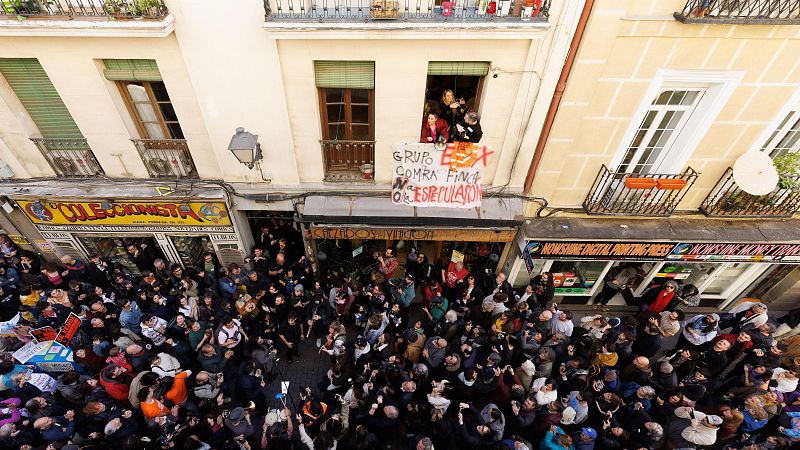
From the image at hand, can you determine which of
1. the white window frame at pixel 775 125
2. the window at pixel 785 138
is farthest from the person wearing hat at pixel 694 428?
the window at pixel 785 138

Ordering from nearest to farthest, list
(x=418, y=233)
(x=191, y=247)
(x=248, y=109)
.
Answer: (x=248, y=109) → (x=418, y=233) → (x=191, y=247)

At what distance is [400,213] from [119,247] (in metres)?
8.14

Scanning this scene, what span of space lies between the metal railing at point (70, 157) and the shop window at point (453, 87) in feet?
24.8

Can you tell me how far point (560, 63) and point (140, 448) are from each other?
987 cm

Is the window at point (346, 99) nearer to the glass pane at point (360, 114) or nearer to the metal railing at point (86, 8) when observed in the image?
the glass pane at point (360, 114)

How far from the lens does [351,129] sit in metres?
8.48

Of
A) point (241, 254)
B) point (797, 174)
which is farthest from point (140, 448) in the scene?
point (797, 174)

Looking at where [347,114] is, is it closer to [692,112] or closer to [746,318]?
[692,112]

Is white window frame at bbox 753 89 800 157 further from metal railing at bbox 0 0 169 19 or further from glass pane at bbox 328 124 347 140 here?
metal railing at bbox 0 0 169 19

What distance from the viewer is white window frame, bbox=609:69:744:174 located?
7312mm

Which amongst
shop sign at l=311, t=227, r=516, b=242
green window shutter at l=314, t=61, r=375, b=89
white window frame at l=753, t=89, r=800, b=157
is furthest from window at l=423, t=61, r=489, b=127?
white window frame at l=753, t=89, r=800, b=157

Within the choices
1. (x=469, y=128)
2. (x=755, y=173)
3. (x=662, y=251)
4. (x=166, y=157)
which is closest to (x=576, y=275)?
(x=662, y=251)

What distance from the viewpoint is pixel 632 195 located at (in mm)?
9070

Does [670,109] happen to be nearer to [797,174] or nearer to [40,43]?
Result: [797,174]
